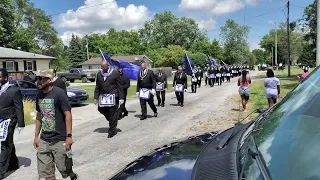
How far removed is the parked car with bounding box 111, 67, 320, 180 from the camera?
1.67 metres

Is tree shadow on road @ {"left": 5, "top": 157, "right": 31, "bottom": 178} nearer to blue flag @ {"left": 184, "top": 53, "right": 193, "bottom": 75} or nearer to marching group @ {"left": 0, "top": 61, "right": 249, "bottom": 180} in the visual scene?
marching group @ {"left": 0, "top": 61, "right": 249, "bottom": 180}

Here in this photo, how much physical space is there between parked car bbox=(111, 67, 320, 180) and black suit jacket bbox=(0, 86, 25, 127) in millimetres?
4464

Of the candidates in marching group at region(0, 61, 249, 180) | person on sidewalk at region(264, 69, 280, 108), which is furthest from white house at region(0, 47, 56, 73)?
person on sidewalk at region(264, 69, 280, 108)

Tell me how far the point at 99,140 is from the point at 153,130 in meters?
1.66

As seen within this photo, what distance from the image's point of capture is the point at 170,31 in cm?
10075

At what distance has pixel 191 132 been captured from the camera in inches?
375

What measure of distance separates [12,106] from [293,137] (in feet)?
18.8

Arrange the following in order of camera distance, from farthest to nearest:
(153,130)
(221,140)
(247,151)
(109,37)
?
(109,37) → (153,130) → (221,140) → (247,151)

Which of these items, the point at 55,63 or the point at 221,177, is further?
the point at 55,63

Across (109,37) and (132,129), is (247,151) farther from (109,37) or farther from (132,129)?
(109,37)

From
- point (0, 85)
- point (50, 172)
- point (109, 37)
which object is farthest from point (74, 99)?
point (109, 37)

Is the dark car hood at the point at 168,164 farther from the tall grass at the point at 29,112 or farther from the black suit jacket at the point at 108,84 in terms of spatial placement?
the tall grass at the point at 29,112

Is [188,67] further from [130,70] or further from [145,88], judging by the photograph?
[145,88]

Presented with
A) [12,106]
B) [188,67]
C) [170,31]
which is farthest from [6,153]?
[170,31]
